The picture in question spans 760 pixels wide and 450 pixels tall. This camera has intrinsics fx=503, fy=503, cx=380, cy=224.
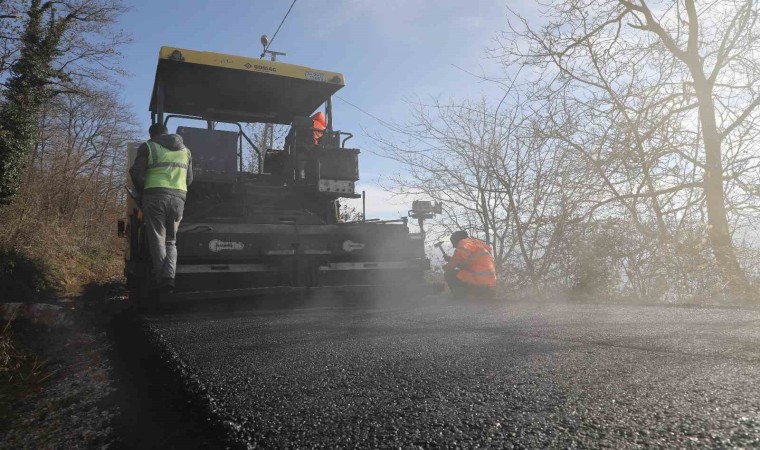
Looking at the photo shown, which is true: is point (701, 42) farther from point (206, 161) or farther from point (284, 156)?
point (206, 161)

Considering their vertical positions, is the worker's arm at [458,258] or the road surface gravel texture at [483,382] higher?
the worker's arm at [458,258]

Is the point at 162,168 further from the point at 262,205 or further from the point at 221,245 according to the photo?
the point at 262,205

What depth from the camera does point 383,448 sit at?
49.4 inches

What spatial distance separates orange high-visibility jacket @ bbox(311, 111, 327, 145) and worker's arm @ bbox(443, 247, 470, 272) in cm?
236

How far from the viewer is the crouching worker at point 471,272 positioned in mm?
6484

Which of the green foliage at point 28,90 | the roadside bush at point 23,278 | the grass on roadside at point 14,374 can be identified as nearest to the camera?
the grass on roadside at point 14,374

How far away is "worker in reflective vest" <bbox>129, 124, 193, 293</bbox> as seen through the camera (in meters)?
4.65

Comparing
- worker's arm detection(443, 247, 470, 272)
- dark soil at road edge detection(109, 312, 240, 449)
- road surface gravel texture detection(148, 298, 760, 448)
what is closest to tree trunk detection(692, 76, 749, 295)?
worker's arm detection(443, 247, 470, 272)

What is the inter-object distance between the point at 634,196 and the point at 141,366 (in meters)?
8.21

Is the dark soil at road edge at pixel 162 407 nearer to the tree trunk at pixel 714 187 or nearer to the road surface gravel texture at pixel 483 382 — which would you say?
the road surface gravel texture at pixel 483 382

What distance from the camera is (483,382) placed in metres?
1.83

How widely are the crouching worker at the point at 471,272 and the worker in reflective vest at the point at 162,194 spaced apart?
3517 millimetres

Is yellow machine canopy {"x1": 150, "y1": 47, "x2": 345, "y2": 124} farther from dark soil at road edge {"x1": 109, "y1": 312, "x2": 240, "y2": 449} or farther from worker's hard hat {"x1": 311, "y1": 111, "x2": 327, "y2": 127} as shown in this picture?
→ dark soil at road edge {"x1": 109, "y1": 312, "x2": 240, "y2": 449}

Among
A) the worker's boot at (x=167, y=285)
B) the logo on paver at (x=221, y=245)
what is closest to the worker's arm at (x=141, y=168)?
the logo on paver at (x=221, y=245)
